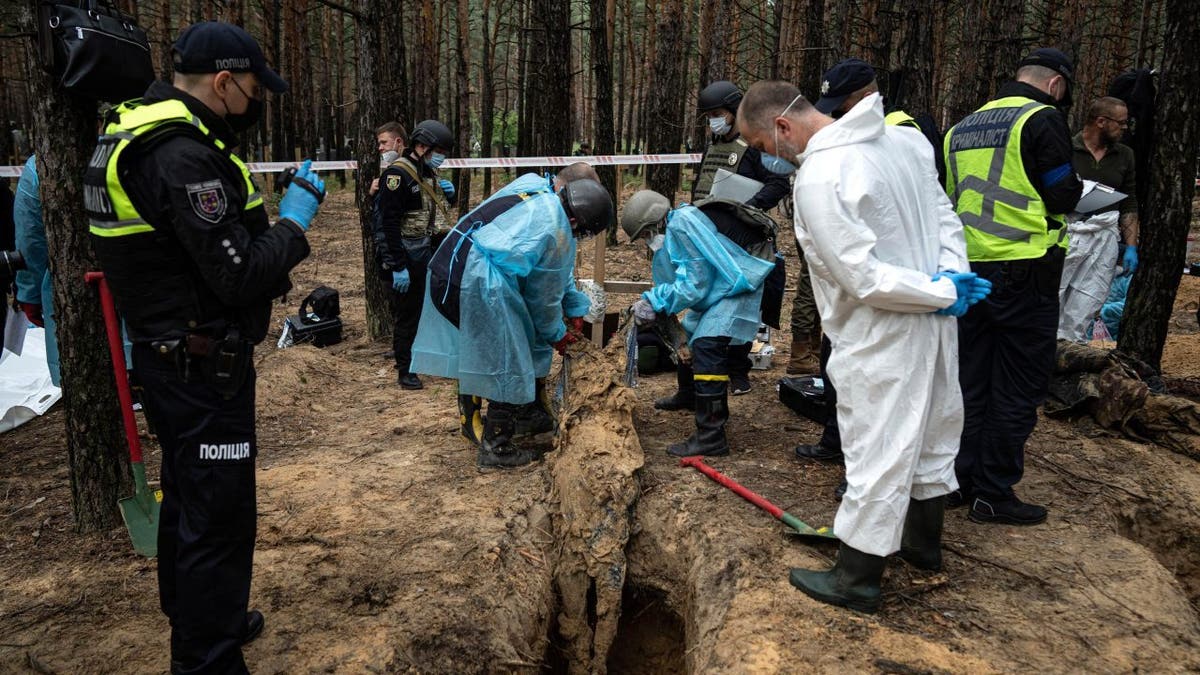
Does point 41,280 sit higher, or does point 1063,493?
point 41,280

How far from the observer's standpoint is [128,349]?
16.1ft

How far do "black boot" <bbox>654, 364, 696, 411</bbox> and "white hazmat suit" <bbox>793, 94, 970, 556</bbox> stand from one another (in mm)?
2475

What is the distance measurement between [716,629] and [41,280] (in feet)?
14.8

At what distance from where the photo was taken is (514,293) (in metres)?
→ 4.38

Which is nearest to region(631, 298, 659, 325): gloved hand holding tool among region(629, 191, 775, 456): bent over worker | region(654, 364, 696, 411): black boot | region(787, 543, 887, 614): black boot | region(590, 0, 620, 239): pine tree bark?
region(629, 191, 775, 456): bent over worker

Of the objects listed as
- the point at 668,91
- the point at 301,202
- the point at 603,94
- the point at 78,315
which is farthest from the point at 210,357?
the point at 668,91

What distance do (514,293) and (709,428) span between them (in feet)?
4.55

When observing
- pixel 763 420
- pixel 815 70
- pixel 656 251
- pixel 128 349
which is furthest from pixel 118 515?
pixel 815 70

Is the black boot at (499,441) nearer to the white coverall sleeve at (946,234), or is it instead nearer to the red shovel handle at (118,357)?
the red shovel handle at (118,357)

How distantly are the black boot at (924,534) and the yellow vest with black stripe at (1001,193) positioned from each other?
1.36 metres

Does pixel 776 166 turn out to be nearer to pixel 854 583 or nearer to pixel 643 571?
pixel 643 571

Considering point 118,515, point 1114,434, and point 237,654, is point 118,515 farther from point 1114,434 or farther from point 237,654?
point 1114,434

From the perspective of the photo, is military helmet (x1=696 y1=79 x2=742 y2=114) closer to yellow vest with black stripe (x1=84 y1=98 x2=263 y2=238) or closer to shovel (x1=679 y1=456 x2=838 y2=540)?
shovel (x1=679 y1=456 x2=838 y2=540)

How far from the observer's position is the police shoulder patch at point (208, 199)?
2382 mm
